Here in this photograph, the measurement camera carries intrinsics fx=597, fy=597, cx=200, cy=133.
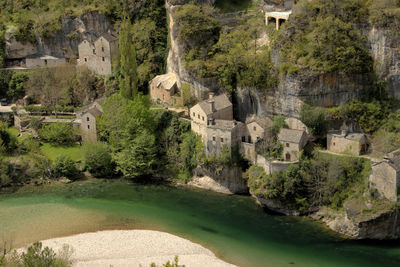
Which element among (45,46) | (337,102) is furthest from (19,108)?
(337,102)

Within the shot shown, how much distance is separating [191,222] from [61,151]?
1834cm

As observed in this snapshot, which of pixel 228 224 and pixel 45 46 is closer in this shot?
pixel 228 224

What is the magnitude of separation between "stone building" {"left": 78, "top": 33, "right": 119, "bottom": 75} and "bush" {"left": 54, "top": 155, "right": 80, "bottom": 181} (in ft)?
46.3

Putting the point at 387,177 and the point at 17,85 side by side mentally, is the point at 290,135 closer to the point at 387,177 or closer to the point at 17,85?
the point at 387,177

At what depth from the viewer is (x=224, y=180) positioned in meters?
53.2

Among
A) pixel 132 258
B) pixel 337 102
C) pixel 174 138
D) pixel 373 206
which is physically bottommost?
pixel 132 258

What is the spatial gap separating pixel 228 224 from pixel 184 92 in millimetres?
16201

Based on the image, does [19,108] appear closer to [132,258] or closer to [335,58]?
[132,258]

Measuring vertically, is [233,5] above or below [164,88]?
above

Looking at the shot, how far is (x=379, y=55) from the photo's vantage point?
5038cm

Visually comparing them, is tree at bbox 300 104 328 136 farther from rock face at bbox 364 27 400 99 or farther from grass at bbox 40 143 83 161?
grass at bbox 40 143 83 161

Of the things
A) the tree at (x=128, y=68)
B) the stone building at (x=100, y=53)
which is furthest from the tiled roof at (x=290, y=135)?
the stone building at (x=100, y=53)

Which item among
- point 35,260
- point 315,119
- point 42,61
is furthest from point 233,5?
point 35,260

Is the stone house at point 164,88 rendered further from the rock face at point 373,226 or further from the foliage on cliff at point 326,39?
the rock face at point 373,226
